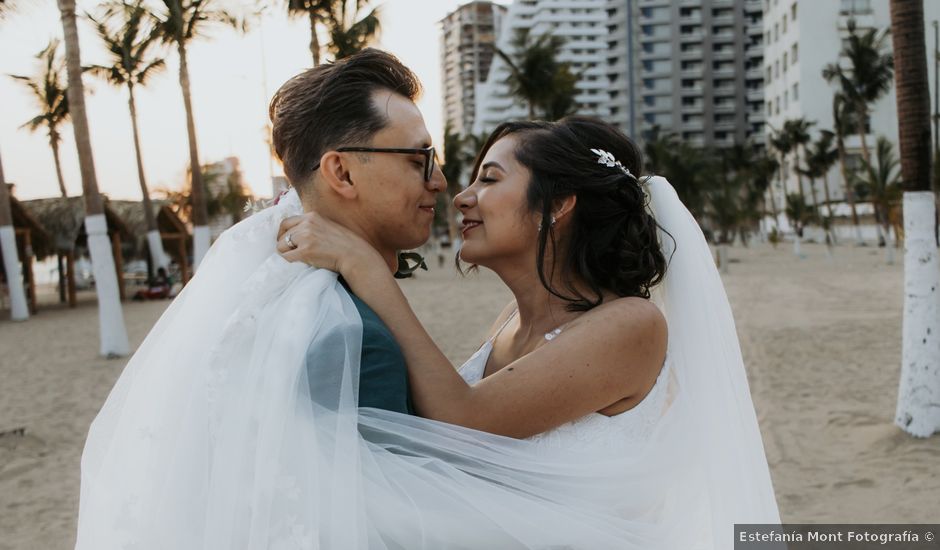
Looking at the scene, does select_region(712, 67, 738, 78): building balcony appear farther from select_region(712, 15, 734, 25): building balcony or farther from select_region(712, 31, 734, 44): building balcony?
select_region(712, 15, 734, 25): building balcony

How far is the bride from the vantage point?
1910 mm

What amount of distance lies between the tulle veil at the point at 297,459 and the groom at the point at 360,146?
15 centimetres

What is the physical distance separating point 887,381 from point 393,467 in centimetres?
925

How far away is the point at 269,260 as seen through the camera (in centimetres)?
219

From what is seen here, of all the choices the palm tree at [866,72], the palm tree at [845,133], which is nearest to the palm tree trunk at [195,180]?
the palm tree at [845,133]

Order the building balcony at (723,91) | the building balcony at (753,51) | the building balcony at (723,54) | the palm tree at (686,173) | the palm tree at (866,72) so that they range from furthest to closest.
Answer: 1. the building balcony at (753,51)
2. the building balcony at (723,54)
3. the building balcony at (723,91)
4. the palm tree at (686,173)
5. the palm tree at (866,72)

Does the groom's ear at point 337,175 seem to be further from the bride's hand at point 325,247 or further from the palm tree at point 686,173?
the palm tree at point 686,173

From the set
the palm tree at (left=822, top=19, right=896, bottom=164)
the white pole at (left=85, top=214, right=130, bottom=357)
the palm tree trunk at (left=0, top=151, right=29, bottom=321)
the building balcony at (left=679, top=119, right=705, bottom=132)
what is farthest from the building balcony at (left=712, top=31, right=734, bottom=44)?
the white pole at (left=85, top=214, right=130, bottom=357)

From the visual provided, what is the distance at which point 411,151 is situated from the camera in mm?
2279

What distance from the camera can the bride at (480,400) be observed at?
1910 mm

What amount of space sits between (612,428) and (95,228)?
14.4 metres

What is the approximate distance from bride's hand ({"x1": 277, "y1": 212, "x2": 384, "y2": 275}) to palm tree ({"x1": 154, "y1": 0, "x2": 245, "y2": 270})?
19.3 m

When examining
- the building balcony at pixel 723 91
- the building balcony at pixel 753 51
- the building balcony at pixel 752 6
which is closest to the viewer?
the building balcony at pixel 723 91

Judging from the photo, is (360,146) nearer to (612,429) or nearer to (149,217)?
(612,429)
